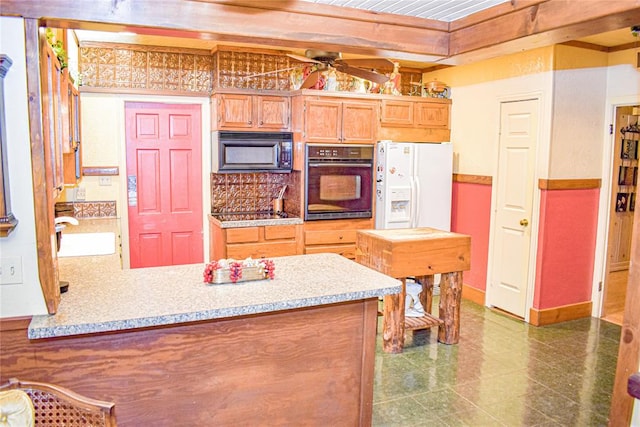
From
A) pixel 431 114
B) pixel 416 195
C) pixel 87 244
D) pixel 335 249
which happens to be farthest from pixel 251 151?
pixel 431 114

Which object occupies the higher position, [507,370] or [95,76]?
[95,76]

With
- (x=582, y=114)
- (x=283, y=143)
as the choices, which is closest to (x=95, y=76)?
(x=283, y=143)

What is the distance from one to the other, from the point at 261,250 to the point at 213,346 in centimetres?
268

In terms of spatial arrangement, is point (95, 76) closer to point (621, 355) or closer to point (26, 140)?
point (26, 140)

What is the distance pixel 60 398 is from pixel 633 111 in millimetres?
5229

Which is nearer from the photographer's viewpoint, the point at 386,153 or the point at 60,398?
the point at 60,398

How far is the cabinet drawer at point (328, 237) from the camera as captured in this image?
5.07 metres

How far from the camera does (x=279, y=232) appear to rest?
495 centimetres

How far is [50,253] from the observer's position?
1.99 meters

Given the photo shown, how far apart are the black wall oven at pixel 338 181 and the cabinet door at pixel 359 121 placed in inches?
3.7

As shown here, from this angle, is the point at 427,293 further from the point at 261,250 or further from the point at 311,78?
the point at 311,78

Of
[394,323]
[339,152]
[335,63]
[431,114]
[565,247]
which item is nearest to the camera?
[335,63]

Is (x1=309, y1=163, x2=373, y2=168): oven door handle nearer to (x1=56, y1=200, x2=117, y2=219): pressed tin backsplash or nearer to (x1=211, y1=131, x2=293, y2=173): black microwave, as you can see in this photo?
(x1=211, y1=131, x2=293, y2=173): black microwave

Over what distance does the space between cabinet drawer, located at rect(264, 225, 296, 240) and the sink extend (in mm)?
1467
